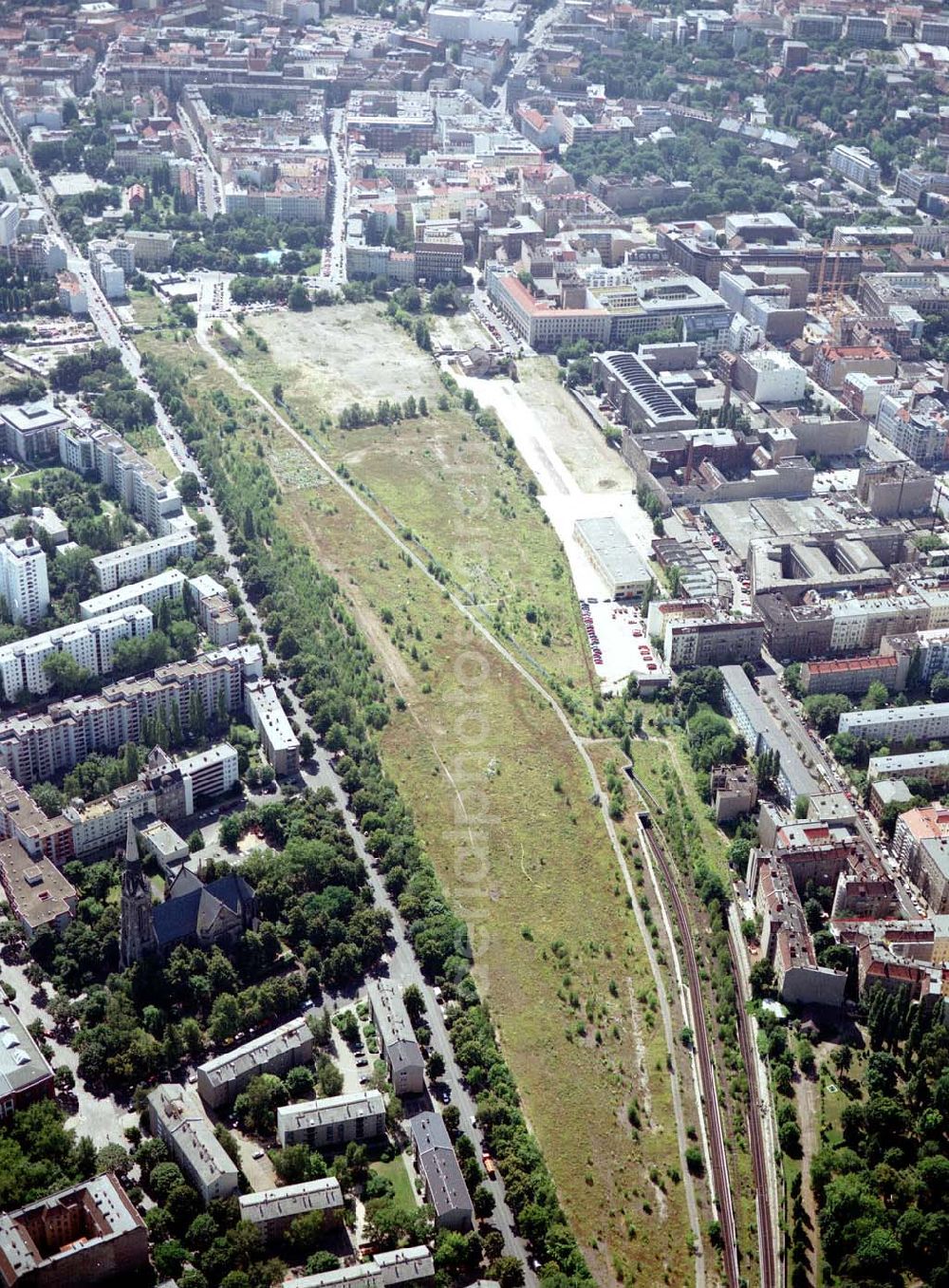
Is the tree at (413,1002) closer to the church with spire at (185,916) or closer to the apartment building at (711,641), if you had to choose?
the church with spire at (185,916)

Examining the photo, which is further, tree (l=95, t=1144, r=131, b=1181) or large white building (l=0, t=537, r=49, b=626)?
large white building (l=0, t=537, r=49, b=626)

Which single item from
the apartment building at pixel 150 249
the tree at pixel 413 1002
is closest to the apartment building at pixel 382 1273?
the tree at pixel 413 1002

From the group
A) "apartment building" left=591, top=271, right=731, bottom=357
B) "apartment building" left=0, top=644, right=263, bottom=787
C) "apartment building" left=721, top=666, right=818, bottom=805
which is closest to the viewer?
"apartment building" left=0, top=644, right=263, bottom=787

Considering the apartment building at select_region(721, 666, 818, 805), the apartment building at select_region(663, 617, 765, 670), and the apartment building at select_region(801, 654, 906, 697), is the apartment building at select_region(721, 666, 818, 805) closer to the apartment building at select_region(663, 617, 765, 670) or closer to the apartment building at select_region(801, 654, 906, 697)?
the apartment building at select_region(663, 617, 765, 670)

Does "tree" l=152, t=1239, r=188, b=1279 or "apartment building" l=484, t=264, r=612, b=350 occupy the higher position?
"apartment building" l=484, t=264, r=612, b=350

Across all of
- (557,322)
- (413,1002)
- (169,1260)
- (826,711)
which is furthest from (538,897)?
(557,322)

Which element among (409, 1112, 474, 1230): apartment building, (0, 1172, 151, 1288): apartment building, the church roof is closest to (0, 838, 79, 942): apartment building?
the church roof

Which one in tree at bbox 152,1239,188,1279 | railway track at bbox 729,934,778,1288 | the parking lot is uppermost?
the parking lot
